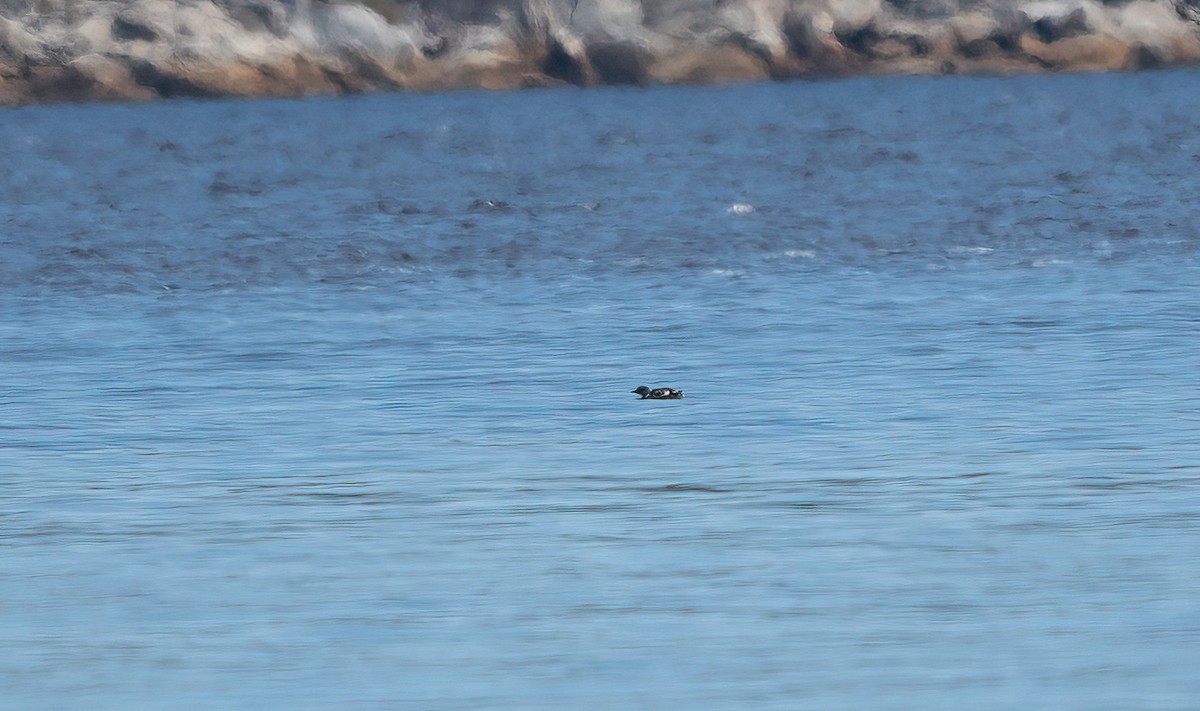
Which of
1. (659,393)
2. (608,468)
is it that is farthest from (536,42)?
(608,468)

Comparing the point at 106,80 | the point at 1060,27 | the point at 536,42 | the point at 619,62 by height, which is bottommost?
the point at 106,80

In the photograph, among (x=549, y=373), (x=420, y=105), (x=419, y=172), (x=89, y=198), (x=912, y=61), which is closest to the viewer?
(x=549, y=373)

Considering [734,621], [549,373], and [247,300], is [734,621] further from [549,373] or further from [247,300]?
[247,300]

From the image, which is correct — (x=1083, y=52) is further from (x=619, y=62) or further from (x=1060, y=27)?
(x=619, y=62)

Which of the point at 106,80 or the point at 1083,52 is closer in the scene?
the point at 106,80

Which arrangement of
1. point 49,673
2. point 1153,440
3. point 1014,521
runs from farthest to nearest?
point 1153,440, point 1014,521, point 49,673

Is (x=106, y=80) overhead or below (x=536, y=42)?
below

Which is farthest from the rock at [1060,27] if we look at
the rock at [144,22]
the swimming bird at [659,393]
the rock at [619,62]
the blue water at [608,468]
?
the swimming bird at [659,393]

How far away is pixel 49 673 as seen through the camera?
30.1 ft

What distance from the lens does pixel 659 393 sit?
16797 millimetres

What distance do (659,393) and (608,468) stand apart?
3.20 metres

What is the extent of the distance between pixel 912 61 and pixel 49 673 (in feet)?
434

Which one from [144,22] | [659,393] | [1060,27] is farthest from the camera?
[1060,27]

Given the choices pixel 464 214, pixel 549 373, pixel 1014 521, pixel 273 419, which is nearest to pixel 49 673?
pixel 1014 521
